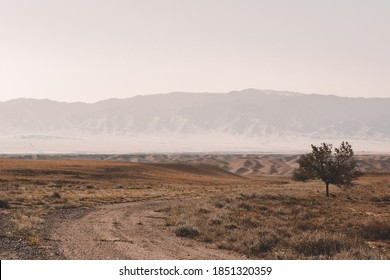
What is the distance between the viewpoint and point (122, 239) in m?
19.8

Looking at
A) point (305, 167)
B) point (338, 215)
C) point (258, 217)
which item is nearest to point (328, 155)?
point (305, 167)

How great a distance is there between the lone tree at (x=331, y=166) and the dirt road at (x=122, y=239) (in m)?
28.5

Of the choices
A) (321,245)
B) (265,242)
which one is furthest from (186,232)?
(321,245)

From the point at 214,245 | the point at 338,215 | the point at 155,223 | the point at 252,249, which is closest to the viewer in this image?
the point at 252,249

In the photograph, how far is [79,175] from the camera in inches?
2879

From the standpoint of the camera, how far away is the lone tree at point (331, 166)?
5128 cm

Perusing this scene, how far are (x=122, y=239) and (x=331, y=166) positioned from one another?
37.8 m

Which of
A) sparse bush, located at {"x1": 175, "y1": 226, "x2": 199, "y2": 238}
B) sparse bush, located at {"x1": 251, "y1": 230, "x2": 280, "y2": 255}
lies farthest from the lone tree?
sparse bush, located at {"x1": 251, "y1": 230, "x2": 280, "y2": 255}

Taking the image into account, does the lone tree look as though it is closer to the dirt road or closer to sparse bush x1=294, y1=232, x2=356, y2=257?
the dirt road

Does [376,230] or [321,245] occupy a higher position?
[321,245]

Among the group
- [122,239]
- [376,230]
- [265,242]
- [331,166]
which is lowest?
[376,230]

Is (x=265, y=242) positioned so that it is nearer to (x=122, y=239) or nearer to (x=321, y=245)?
(x=321, y=245)
